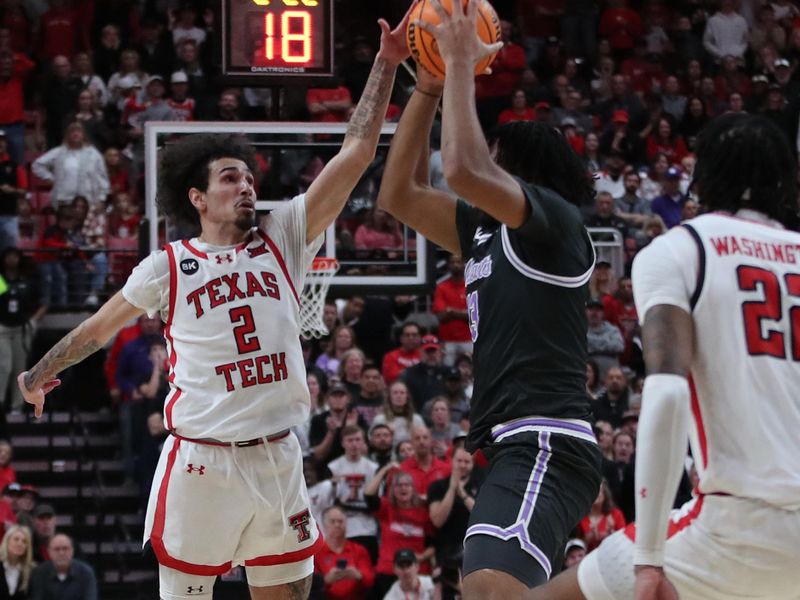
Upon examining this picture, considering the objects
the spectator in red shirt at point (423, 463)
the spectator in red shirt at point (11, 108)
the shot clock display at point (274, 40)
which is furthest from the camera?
the spectator in red shirt at point (11, 108)

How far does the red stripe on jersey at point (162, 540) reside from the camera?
6242 millimetres

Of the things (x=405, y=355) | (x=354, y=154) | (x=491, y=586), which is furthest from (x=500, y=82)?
(x=491, y=586)

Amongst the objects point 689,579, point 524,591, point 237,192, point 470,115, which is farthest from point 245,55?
point 689,579

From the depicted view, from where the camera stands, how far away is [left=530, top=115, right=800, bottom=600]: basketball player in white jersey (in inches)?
150

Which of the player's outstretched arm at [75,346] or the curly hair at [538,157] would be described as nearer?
Answer: the curly hair at [538,157]

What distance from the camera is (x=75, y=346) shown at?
652 cm

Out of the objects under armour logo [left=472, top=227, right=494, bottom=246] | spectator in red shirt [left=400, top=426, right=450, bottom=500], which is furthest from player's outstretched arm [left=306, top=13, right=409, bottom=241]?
spectator in red shirt [left=400, top=426, right=450, bottom=500]

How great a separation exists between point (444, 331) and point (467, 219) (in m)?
8.53

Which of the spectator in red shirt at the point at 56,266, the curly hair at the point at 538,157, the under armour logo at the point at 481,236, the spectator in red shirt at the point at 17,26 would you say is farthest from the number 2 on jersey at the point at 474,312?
the spectator in red shirt at the point at 17,26

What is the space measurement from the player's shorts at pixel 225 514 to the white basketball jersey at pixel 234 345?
11 cm

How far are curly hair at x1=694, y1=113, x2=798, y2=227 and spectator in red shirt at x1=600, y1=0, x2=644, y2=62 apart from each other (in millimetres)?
15997

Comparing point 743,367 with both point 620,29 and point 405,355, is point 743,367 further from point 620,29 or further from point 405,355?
point 620,29

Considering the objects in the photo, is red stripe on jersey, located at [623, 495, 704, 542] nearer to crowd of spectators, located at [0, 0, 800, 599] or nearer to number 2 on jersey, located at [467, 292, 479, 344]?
number 2 on jersey, located at [467, 292, 479, 344]

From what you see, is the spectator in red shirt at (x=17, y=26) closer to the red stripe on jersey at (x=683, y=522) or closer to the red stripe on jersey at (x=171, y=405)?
the red stripe on jersey at (x=171, y=405)
